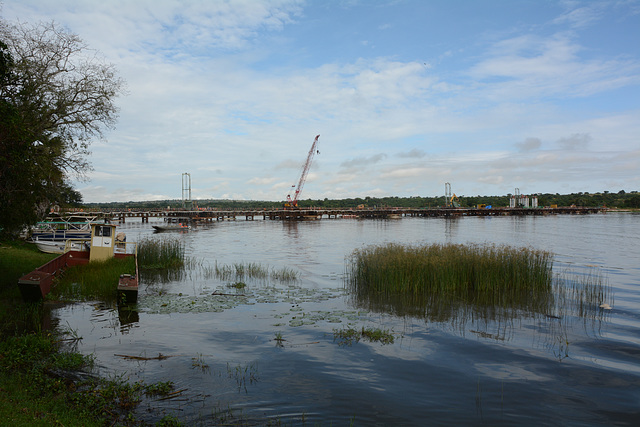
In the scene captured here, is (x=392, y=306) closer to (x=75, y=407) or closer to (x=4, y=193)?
(x=75, y=407)

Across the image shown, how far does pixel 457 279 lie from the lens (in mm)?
18500

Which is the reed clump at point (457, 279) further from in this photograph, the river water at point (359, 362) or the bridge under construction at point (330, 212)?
the bridge under construction at point (330, 212)

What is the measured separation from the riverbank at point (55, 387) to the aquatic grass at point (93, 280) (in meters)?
5.25

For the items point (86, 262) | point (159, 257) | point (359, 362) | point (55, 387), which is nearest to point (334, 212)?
point (159, 257)

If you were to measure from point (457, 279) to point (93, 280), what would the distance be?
1665 cm

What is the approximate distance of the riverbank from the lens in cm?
677

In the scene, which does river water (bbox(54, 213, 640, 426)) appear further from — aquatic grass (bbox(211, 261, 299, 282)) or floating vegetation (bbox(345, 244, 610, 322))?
aquatic grass (bbox(211, 261, 299, 282))

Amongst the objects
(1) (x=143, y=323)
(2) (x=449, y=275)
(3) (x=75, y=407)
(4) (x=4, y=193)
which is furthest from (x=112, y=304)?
(2) (x=449, y=275)

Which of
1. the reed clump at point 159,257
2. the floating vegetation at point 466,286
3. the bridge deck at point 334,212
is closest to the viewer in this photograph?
the floating vegetation at point 466,286

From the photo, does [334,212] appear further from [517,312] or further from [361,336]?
[361,336]

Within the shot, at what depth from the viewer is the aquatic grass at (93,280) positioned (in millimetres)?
18047

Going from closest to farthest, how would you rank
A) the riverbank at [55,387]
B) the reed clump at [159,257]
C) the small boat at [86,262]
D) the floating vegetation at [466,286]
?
the riverbank at [55,387]
the small boat at [86,262]
the floating vegetation at [466,286]
the reed clump at [159,257]

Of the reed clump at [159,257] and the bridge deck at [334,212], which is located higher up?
the bridge deck at [334,212]

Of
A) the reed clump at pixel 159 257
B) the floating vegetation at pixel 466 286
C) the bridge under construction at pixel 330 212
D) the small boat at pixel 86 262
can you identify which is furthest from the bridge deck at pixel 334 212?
the floating vegetation at pixel 466 286
